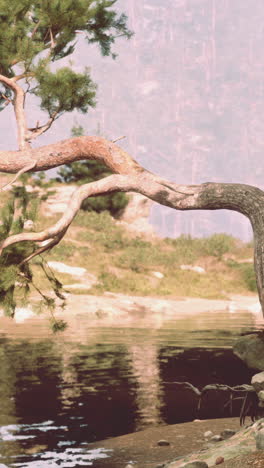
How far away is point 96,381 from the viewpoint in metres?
17.4

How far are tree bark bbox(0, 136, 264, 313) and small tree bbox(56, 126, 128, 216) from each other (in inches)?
1763

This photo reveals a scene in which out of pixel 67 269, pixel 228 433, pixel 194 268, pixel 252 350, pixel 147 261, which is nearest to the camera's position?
pixel 228 433

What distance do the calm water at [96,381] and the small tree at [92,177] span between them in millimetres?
27780

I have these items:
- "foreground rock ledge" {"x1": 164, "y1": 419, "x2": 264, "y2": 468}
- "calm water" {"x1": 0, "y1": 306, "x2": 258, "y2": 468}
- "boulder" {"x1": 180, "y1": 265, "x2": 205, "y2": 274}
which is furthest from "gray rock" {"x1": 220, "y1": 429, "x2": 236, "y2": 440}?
"boulder" {"x1": 180, "y1": 265, "x2": 205, "y2": 274}

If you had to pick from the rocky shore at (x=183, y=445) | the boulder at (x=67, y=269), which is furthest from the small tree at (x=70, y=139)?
the boulder at (x=67, y=269)

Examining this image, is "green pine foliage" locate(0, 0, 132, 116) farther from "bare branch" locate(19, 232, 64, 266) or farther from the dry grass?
the dry grass

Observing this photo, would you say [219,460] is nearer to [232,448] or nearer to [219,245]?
[232,448]

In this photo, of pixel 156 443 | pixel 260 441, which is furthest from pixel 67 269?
pixel 260 441

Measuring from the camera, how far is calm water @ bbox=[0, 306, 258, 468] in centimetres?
1194

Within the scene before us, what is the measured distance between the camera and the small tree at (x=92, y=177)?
56938mm

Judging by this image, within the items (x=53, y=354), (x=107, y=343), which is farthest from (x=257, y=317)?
(x=53, y=354)

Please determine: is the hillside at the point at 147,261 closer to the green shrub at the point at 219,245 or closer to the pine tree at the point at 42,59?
the green shrub at the point at 219,245

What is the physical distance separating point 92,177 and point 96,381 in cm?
4021

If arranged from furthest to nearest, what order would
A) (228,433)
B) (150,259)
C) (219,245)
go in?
(219,245), (150,259), (228,433)
